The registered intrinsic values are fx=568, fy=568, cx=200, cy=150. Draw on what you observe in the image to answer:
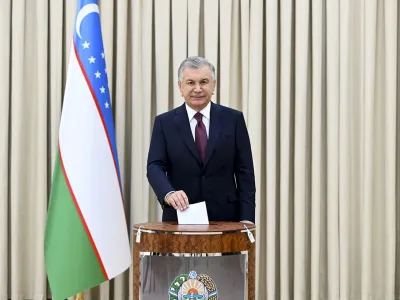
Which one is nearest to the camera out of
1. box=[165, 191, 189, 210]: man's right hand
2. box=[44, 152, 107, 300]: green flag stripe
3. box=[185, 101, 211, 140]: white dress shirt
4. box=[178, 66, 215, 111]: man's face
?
box=[165, 191, 189, 210]: man's right hand

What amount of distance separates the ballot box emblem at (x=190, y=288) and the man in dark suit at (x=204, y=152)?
0.50 meters

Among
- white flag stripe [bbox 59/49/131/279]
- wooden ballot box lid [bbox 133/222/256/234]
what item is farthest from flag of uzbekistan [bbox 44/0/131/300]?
wooden ballot box lid [bbox 133/222/256/234]

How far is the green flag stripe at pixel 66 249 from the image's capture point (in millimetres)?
3521

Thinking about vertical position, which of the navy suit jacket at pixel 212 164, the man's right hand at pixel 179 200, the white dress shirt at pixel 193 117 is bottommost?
the man's right hand at pixel 179 200

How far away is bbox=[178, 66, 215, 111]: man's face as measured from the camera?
2.69m

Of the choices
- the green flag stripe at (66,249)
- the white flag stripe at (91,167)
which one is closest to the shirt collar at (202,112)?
the white flag stripe at (91,167)

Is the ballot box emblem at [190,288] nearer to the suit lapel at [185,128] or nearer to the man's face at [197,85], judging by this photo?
the suit lapel at [185,128]

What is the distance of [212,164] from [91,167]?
3.61 ft

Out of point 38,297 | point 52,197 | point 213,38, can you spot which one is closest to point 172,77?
point 213,38

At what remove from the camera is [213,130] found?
2.78 meters

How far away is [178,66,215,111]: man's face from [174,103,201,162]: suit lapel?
0.08m

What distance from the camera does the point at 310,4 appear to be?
4.26 m

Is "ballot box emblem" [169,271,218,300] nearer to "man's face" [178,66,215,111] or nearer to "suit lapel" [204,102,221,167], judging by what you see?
"suit lapel" [204,102,221,167]

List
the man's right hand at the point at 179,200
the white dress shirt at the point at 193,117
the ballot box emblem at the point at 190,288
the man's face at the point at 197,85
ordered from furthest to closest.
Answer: the white dress shirt at the point at 193,117, the man's face at the point at 197,85, the man's right hand at the point at 179,200, the ballot box emblem at the point at 190,288
